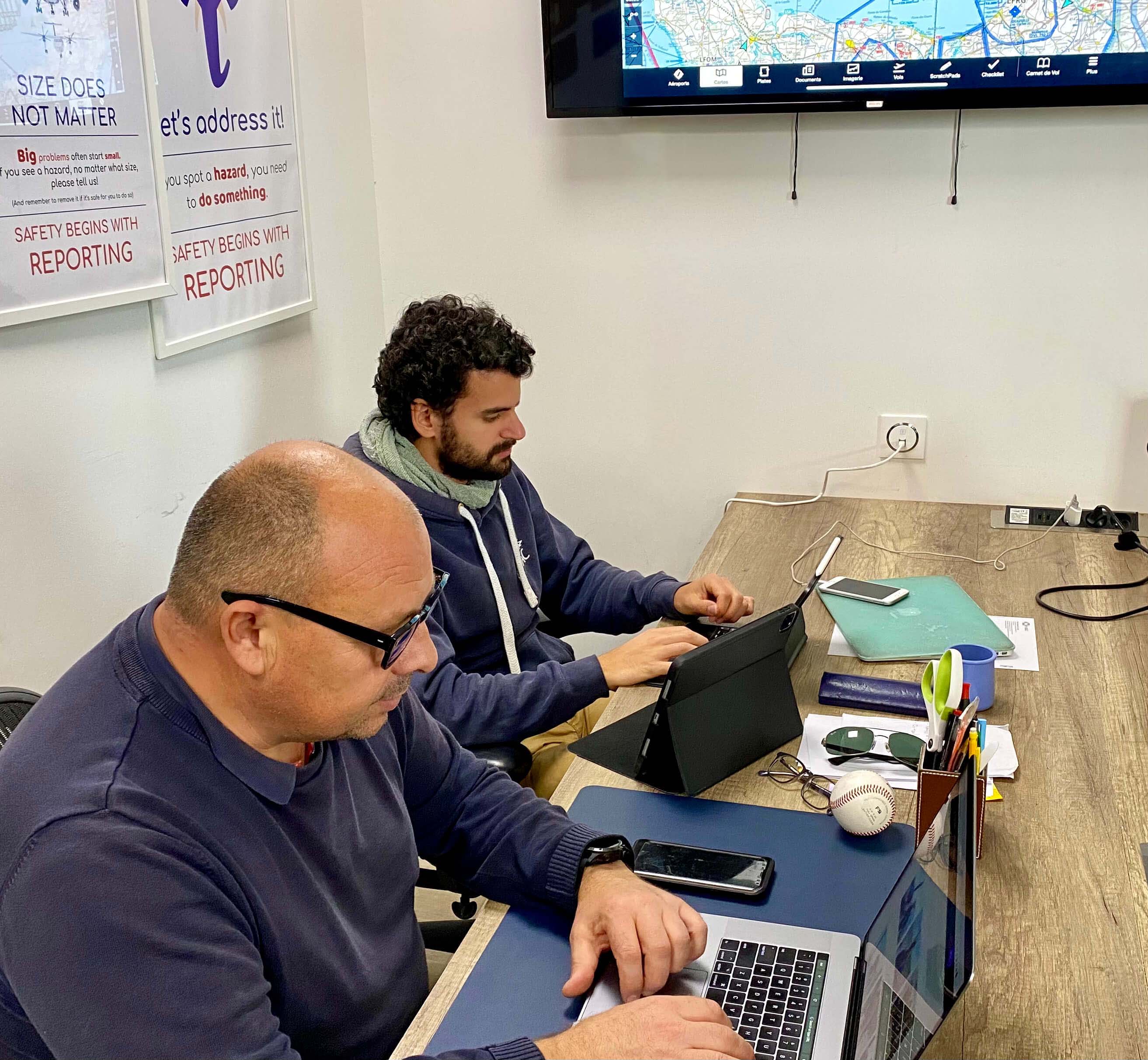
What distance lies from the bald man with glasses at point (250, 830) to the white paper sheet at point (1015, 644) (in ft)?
2.54

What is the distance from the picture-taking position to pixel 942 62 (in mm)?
2375

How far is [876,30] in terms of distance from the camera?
2387 millimetres

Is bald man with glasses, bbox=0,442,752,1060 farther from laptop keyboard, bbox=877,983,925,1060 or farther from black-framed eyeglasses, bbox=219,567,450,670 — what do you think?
laptop keyboard, bbox=877,983,925,1060

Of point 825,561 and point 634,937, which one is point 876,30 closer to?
point 825,561

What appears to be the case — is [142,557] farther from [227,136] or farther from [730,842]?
[730,842]

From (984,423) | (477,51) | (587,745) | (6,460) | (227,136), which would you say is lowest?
(587,745)

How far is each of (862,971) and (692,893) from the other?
211 mm

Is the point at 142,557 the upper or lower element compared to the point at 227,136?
lower

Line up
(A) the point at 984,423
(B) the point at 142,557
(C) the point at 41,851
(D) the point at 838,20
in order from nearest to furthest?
1. (C) the point at 41,851
2. (B) the point at 142,557
3. (D) the point at 838,20
4. (A) the point at 984,423

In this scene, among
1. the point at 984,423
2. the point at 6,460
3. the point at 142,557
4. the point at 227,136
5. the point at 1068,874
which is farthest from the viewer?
the point at 984,423

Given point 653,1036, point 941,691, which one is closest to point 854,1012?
point 653,1036

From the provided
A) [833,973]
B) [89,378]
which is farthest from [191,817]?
[89,378]

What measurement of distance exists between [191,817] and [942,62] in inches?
83.7

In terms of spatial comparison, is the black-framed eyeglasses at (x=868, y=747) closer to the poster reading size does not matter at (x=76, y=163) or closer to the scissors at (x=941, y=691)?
the scissors at (x=941, y=691)
